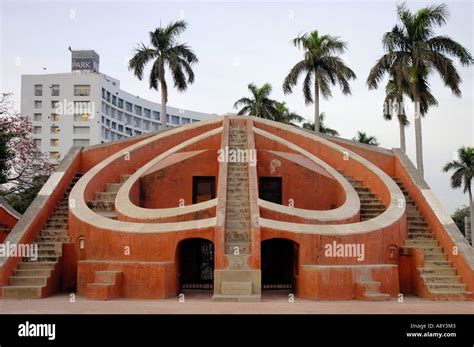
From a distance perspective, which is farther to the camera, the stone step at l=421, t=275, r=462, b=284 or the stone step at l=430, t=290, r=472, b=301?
the stone step at l=421, t=275, r=462, b=284

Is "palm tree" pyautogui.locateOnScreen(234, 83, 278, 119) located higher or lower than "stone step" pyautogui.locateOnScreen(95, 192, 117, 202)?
higher

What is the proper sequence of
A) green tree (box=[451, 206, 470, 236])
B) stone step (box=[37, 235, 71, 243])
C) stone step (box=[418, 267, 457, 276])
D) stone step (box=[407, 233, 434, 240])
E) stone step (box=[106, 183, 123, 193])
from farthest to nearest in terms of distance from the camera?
green tree (box=[451, 206, 470, 236]) < stone step (box=[106, 183, 123, 193]) < stone step (box=[407, 233, 434, 240]) < stone step (box=[37, 235, 71, 243]) < stone step (box=[418, 267, 457, 276])

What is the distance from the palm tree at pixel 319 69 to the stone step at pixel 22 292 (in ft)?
59.3

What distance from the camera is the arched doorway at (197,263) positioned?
13.3m

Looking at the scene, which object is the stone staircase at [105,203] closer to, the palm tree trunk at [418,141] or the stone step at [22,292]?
the stone step at [22,292]

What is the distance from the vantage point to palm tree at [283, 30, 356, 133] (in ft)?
87.4

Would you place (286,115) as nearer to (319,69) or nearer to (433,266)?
(319,69)

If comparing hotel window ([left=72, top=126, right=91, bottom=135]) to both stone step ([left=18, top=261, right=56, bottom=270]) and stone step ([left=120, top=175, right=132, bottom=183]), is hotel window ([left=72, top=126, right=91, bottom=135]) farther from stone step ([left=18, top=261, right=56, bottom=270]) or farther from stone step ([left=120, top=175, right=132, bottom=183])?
stone step ([left=18, top=261, right=56, bottom=270])

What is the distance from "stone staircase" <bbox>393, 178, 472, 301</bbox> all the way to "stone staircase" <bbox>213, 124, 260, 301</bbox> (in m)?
3.77

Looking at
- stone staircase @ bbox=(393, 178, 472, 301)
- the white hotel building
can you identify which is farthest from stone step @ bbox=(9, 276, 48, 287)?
the white hotel building

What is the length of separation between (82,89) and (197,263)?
4717 cm

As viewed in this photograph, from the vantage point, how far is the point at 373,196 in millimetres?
14641

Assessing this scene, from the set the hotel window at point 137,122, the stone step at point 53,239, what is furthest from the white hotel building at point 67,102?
the stone step at point 53,239

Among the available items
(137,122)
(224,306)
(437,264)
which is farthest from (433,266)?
(137,122)
